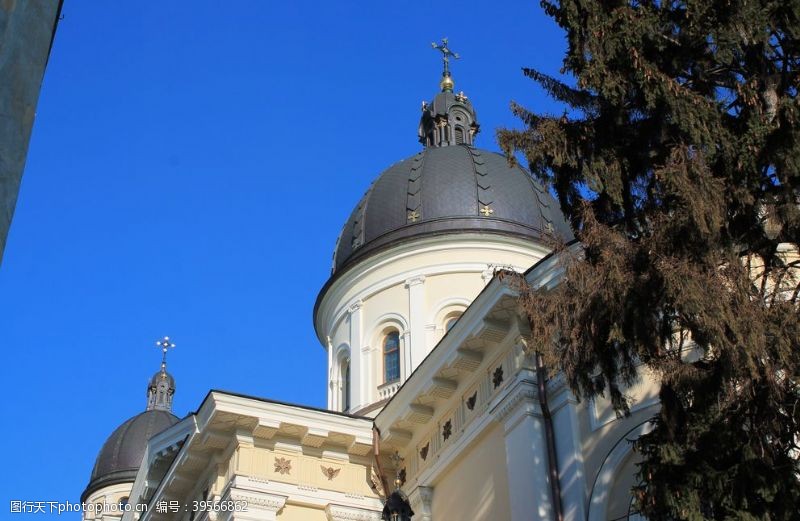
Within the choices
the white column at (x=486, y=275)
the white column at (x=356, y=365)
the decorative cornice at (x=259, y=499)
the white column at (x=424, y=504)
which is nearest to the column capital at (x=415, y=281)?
the white column at (x=486, y=275)

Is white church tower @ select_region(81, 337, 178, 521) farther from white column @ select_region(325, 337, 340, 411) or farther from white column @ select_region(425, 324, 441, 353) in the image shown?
white column @ select_region(425, 324, 441, 353)

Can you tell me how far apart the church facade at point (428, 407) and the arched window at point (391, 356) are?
1.1 inches

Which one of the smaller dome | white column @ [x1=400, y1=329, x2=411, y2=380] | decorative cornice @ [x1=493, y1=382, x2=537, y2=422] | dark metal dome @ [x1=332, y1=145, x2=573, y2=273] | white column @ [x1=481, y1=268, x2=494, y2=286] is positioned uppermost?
the smaller dome

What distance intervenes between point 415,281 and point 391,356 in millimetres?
1835

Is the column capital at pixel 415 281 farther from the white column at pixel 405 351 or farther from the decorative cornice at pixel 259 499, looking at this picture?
the decorative cornice at pixel 259 499

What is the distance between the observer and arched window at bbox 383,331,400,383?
24781mm

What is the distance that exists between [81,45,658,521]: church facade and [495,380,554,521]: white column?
0.03m

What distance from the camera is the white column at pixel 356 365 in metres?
24.7

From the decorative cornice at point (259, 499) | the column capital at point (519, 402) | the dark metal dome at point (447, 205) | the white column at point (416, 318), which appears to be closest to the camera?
the column capital at point (519, 402)

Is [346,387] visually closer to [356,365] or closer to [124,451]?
[356,365]

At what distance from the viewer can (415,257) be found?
2519 cm

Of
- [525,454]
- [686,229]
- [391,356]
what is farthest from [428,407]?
[686,229]

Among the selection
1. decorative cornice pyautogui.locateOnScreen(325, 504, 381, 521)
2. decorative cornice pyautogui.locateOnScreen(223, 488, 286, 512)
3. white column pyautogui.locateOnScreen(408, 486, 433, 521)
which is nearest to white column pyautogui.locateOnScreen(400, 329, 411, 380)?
decorative cornice pyautogui.locateOnScreen(325, 504, 381, 521)

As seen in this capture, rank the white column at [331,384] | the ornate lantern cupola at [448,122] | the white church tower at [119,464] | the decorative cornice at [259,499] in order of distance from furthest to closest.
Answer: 1. the white church tower at [119,464]
2. the ornate lantern cupola at [448,122]
3. the white column at [331,384]
4. the decorative cornice at [259,499]
